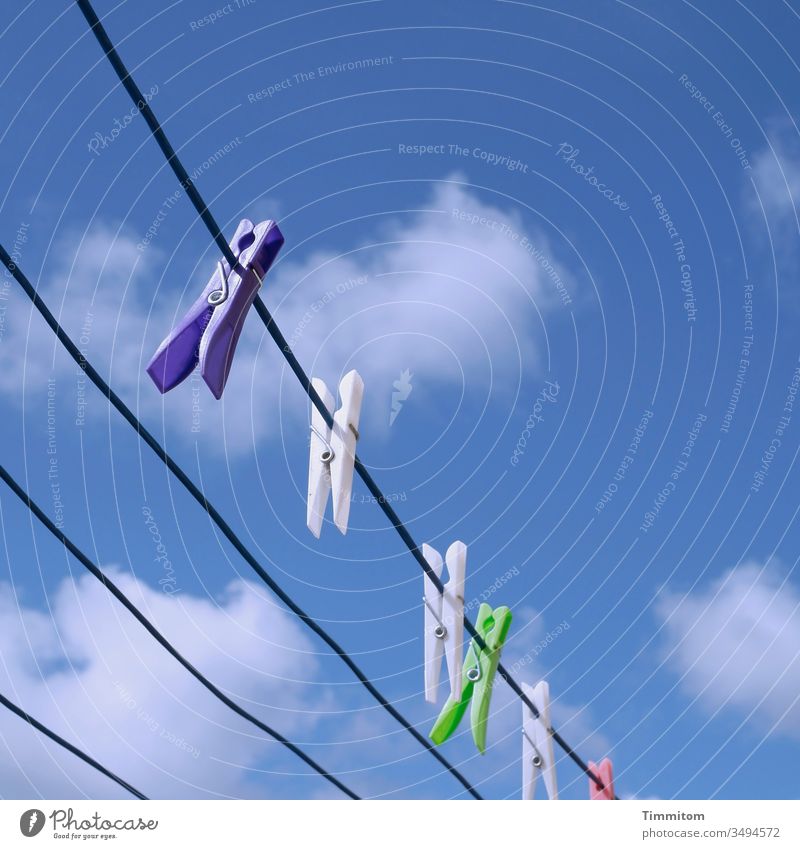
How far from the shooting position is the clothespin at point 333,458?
541 cm

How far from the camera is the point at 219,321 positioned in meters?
4.36

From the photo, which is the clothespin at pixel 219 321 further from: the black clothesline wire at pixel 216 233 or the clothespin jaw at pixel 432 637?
the clothespin jaw at pixel 432 637

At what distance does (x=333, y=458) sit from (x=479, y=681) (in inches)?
92.6

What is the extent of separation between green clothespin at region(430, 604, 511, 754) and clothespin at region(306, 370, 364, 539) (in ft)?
6.22

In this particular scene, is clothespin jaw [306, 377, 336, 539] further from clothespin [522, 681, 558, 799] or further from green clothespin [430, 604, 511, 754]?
clothespin [522, 681, 558, 799]

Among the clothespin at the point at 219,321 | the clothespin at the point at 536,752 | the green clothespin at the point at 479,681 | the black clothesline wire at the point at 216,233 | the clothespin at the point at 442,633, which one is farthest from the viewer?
the clothespin at the point at 536,752

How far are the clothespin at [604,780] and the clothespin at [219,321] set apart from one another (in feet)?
20.4

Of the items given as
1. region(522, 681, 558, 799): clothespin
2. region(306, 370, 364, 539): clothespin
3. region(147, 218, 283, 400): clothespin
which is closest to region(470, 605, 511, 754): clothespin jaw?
region(522, 681, 558, 799): clothespin

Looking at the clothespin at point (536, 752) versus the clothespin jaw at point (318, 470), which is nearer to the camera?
the clothespin jaw at point (318, 470)

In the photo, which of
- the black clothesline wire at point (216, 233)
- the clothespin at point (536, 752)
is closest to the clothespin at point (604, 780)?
the clothespin at point (536, 752)
